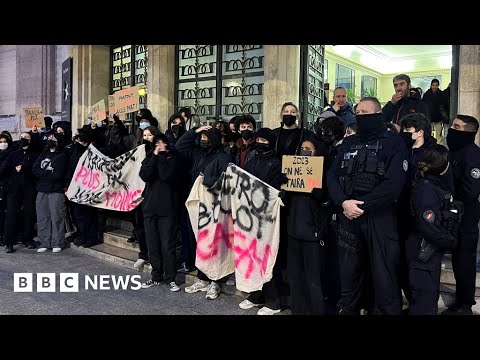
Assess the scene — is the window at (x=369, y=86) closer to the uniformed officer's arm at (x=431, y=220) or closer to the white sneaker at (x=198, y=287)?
the white sneaker at (x=198, y=287)

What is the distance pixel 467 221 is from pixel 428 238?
0.93 meters

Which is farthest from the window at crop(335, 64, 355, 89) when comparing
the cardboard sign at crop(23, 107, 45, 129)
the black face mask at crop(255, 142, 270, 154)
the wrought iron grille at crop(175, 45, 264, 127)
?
the black face mask at crop(255, 142, 270, 154)

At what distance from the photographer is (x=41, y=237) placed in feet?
25.7

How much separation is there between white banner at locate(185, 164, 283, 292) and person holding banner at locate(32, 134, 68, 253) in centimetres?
335

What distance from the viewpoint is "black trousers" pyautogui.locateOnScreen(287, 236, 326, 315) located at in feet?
13.8

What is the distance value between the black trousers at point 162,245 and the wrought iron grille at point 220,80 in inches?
139

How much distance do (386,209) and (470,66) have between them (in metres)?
3.35

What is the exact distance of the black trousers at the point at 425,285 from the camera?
11.9 ft

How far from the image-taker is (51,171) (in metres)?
7.63

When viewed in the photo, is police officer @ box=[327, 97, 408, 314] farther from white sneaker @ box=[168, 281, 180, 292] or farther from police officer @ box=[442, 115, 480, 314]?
white sneaker @ box=[168, 281, 180, 292]

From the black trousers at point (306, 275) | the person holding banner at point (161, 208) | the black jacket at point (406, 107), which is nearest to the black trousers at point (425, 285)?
the black trousers at point (306, 275)
